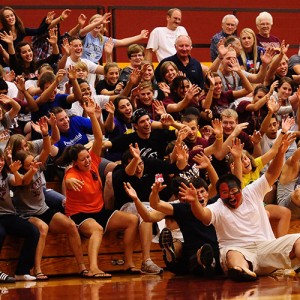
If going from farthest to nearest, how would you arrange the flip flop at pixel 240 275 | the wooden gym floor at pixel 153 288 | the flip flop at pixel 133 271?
1. the flip flop at pixel 133 271
2. the flip flop at pixel 240 275
3. the wooden gym floor at pixel 153 288

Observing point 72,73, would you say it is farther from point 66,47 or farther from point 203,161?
point 203,161

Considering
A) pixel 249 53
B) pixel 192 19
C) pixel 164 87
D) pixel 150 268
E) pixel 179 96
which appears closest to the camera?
pixel 150 268

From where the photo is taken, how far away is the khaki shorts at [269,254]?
9.11 m

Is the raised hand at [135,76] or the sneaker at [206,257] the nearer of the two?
the sneaker at [206,257]

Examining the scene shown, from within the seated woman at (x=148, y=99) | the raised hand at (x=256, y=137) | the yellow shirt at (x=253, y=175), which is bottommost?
the yellow shirt at (x=253, y=175)

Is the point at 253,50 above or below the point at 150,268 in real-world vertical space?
above

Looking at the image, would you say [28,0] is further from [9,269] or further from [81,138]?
[9,269]

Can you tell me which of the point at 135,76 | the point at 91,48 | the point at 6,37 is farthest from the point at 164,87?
the point at 6,37

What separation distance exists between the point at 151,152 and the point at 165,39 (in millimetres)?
3201

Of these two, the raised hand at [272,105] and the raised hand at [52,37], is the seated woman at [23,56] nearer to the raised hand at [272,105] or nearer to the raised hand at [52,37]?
the raised hand at [52,37]

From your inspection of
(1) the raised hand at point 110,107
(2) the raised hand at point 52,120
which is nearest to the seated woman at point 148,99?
(1) the raised hand at point 110,107

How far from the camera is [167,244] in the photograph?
9.37 m

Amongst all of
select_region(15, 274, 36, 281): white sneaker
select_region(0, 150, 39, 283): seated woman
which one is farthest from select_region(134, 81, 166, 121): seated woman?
select_region(15, 274, 36, 281): white sneaker

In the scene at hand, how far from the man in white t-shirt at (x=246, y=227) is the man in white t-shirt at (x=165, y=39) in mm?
4138
